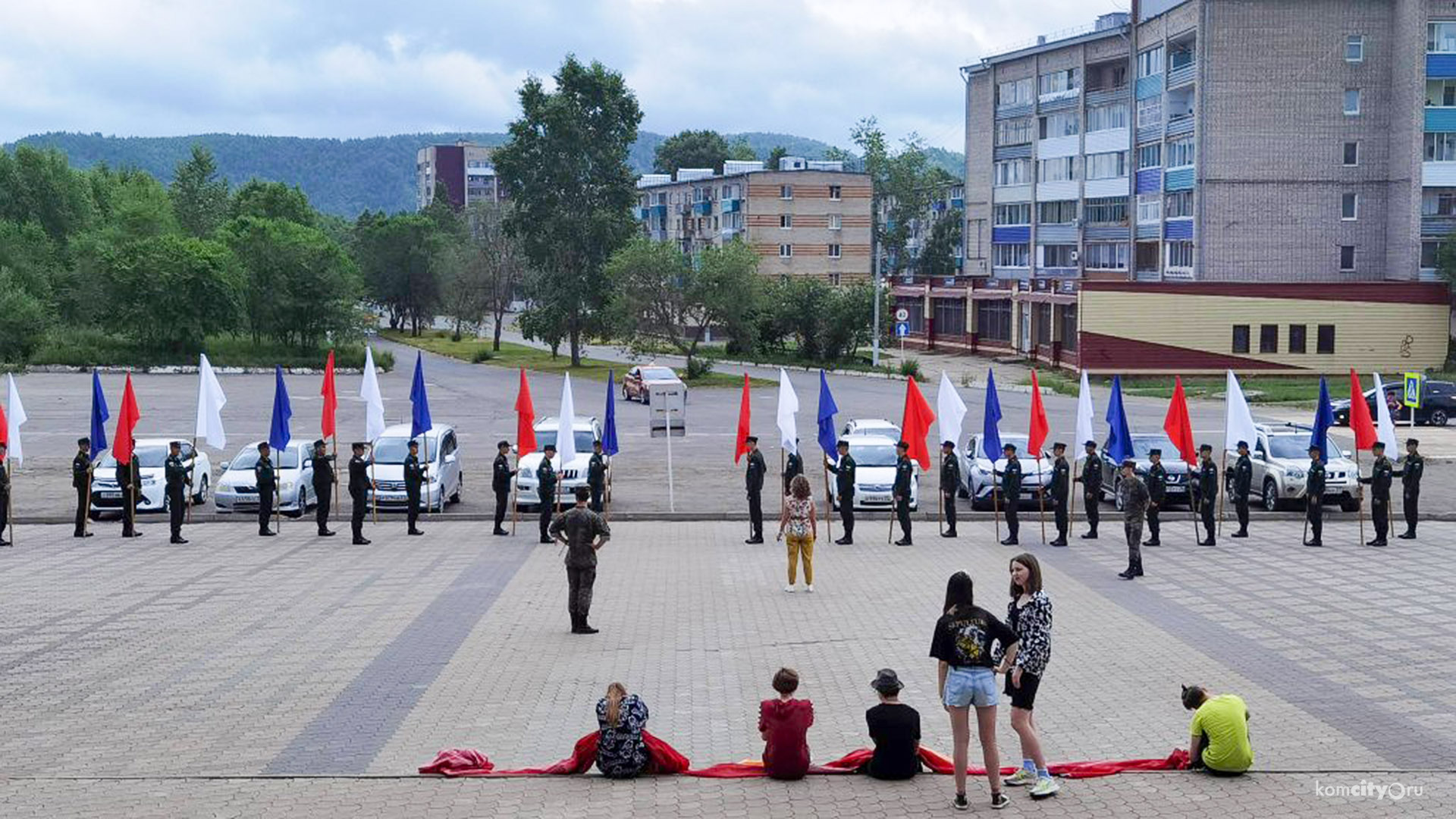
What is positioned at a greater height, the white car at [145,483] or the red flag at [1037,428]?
the red flag at [1037,428]

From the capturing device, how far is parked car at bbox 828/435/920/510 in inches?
1072

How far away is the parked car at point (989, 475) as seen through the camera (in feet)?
91.3

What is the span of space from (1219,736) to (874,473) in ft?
55.9

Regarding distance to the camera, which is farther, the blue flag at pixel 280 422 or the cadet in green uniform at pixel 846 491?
the blue flag at pixel 280 422

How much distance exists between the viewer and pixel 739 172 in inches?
4099

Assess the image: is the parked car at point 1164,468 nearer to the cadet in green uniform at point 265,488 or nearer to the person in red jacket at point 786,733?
the cadet in green uniform at point 265,488

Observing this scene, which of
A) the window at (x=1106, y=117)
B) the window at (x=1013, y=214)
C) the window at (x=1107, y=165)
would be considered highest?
the window at (x=1106, y=117)

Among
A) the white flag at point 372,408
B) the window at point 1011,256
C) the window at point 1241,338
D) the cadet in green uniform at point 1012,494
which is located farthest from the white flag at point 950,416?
the window at point 1011,256

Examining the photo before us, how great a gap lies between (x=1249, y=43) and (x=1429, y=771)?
193 feet

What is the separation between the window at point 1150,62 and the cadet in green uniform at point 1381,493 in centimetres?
4919

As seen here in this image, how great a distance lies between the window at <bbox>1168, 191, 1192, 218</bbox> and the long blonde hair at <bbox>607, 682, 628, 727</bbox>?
60501 mm

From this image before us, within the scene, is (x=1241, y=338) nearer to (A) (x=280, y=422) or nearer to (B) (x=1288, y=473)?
(B) (x=1288, y=473)

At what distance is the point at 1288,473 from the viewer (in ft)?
91.0

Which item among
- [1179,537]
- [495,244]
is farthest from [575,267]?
[1179,537]
